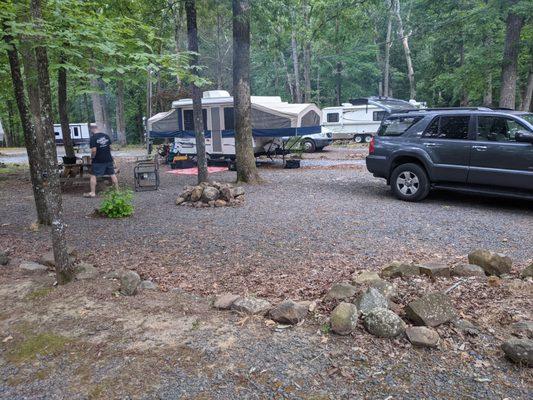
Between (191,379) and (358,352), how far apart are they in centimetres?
114

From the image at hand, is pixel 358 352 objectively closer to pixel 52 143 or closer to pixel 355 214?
pixel 52 143

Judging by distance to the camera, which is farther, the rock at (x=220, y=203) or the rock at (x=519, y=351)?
the rock at (x=220, y=203)

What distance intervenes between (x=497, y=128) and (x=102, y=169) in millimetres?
8297

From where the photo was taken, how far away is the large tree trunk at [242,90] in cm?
994

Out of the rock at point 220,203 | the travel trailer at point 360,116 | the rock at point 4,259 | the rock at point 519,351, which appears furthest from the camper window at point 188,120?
the rock at point 519,351

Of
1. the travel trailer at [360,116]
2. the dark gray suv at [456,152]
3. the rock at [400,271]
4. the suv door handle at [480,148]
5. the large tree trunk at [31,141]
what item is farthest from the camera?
the travel trailer at [360,116]

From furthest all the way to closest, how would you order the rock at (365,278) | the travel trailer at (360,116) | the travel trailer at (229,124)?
the travel trailer at (360,116) < the travel trailer at (229,124) < the rock at (365,278)

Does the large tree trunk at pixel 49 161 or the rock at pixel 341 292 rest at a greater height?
the large tree trunk at pixel 49 161

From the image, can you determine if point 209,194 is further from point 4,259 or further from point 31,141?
point 4,259

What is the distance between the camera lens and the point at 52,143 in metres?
4.19

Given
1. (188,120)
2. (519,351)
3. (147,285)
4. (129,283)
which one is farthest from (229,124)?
(519,351)

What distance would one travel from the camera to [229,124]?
15.4 m

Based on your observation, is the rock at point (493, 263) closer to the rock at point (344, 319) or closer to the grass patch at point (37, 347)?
the rock at point (344, 319)

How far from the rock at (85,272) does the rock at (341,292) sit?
8.33 ft
